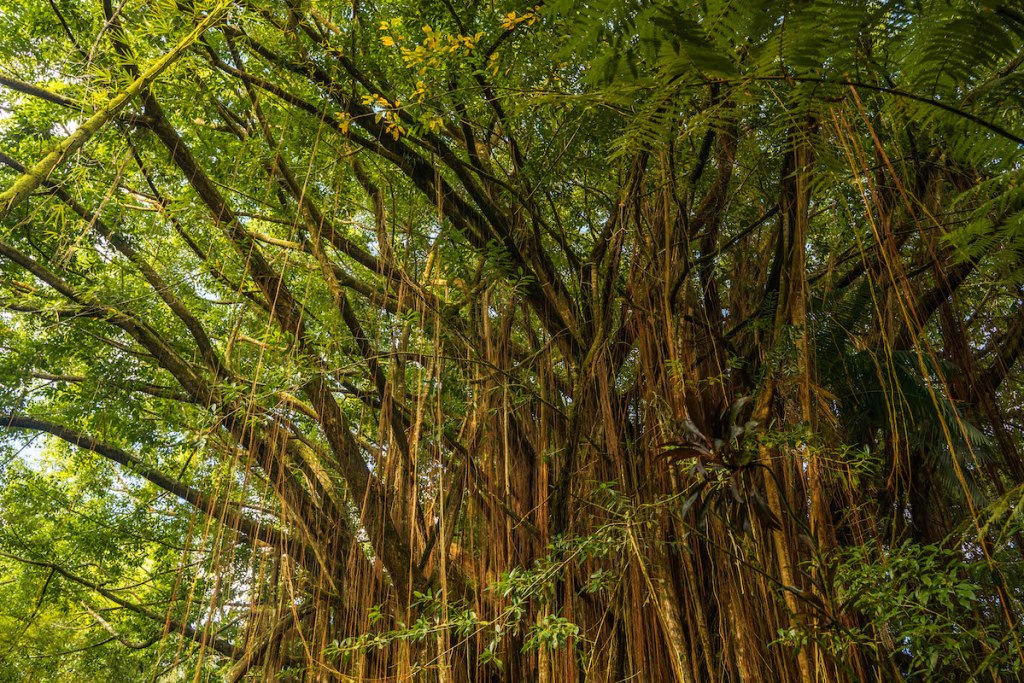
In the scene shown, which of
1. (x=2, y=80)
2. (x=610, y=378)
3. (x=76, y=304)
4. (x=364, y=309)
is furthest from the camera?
(x=364, y=309)

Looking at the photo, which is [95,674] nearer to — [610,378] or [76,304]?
[76,304]

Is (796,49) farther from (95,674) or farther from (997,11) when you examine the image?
(95,674)

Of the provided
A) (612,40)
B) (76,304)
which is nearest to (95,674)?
(76,304)

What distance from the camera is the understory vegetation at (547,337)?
4.22 feet

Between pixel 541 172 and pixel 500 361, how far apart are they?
60cm

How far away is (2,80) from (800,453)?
7.52 ft

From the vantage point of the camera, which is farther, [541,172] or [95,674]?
[95,674]

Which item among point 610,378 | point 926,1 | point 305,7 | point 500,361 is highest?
point 305,7

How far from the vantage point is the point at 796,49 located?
801mm

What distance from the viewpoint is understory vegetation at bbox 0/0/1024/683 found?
1285mm

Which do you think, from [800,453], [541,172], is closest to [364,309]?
[541,172]

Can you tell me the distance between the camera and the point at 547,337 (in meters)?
2.11

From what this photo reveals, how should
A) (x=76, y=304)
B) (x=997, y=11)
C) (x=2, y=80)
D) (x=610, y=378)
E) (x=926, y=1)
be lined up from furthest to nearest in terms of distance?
(x=76, y=304) < (x=610, y=378) < (x=2, y=80) < (x=926, y=1) < (x=997, y=11)

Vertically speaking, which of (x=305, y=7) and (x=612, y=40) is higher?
(x=305, y=7)
